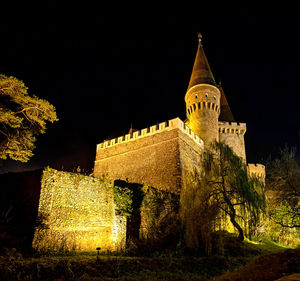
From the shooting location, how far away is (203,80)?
22.8 metres

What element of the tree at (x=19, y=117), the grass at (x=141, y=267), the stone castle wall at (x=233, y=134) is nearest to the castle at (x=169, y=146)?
the stone castle wall at (x=233, y=134)

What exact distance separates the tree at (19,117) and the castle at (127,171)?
5.88 feet

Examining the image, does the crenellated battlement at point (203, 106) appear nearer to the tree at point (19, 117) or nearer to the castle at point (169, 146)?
the castle at point (169, 146)

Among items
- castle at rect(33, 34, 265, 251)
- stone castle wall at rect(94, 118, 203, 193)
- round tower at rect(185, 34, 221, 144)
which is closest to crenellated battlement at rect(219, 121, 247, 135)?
castle at rect(33, 34, 265, 251)

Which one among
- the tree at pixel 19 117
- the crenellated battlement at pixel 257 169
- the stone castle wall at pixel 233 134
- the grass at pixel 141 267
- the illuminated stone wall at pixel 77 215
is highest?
the stone castle wall at pixel 233 134

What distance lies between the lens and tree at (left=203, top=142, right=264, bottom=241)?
43.4 feet

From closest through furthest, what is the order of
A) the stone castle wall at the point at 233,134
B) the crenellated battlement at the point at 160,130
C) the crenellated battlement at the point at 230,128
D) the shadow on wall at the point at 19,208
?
1. the shadow on wall at the point at 19,208
2. the crenellated battlement at the point at 160,130
3. the stone castle wall at the point at 233,134
4. the crenellated battlement at the point at 230,128

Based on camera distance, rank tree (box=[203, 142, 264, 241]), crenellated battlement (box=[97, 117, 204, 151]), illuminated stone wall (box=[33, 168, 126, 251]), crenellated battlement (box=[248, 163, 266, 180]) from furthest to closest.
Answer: crenellated battlement (box=[248, 163, 266, 180]) → crenellated battlement (box=[97, 117, 204, 151]) → tree (box=[203, 142, 264, 241]) → illuminated stone wall (box=[33, 168, 126, 251])

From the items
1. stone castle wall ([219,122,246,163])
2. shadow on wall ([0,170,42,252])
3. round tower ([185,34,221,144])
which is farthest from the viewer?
stone castle wall ([219,122,246,163])

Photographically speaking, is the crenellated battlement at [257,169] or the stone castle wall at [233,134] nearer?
the stone castle wall at [233,134]

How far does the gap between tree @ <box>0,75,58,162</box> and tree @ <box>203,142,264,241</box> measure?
26.2ft

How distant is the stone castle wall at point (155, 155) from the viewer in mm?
16219

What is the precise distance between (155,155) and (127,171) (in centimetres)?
243

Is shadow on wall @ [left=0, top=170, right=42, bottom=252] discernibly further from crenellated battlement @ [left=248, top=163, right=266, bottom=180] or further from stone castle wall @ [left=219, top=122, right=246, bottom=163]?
crenellated battlement @ [left=248, top=163, right=266, bottom=180]
